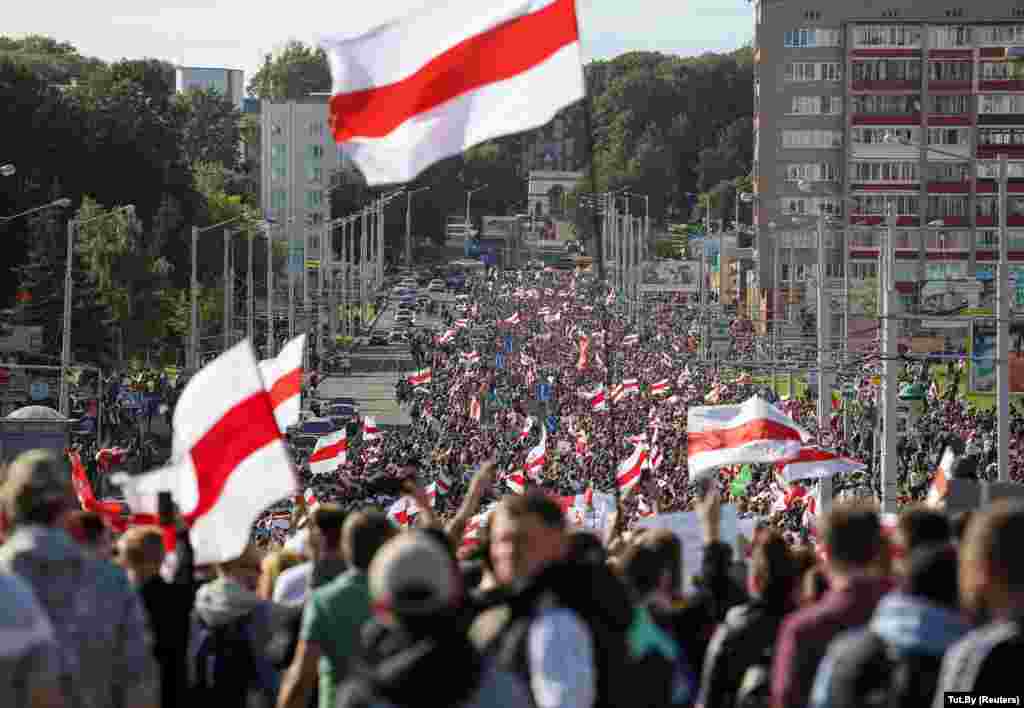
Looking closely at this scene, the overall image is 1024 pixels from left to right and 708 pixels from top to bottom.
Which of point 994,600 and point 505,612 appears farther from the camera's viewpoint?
point 505,612

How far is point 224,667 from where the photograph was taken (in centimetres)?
870

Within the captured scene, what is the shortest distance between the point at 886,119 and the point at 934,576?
12143 cm

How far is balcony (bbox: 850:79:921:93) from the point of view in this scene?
12406 cm

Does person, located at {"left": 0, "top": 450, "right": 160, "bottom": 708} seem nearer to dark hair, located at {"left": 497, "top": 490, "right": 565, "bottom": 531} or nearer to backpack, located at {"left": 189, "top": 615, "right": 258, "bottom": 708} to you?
dark hair, located at {"left": 497, "top": 490, "right": 565, "bottom": 531}

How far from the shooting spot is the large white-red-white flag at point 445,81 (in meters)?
11.7

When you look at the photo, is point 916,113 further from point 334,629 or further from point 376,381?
point 334,629

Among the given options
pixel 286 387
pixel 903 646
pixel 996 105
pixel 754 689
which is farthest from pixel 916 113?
pixel 903 646

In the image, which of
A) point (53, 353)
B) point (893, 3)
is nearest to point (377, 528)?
point (53, 353)

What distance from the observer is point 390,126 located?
11.7m

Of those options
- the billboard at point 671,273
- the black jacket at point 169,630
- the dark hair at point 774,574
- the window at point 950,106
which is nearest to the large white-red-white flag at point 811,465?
the black jacket at point 169,630

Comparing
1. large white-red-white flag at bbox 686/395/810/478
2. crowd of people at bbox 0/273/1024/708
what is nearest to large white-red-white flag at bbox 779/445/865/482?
large white-red-white flag at bbox 686/395/810/478

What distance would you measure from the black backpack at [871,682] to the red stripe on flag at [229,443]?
13.1ft

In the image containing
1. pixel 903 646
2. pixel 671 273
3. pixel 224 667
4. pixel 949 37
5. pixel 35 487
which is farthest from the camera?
pixel 671 273

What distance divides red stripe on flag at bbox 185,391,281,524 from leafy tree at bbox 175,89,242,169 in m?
174
